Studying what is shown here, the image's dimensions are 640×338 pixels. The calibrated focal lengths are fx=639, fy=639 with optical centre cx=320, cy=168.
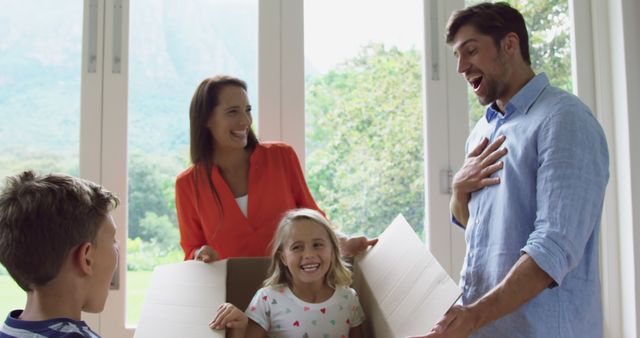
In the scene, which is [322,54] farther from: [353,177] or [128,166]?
[128,166]

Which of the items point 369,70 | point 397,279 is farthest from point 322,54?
point 397,279

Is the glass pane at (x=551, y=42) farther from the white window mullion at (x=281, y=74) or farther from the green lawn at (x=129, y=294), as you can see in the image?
the green lawn at (x=129, y=294)

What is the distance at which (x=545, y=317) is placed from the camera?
46.6 inches

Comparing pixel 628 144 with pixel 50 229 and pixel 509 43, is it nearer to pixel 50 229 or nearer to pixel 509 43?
pixel 509 43

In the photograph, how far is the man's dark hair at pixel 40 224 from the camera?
3.29 ft

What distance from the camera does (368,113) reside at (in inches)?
96.4

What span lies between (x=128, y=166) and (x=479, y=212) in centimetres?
140

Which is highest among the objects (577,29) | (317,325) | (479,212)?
(577,29)

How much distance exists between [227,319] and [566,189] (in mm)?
806

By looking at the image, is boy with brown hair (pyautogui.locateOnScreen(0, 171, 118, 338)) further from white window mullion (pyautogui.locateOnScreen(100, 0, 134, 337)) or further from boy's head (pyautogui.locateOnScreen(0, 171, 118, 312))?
white window mullion (pyautogui.locateOnScreen(100, 0, 134, 337))

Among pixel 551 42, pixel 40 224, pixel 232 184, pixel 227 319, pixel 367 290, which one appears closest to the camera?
pixel 40 224

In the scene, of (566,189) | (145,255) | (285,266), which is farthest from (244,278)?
(566,189)

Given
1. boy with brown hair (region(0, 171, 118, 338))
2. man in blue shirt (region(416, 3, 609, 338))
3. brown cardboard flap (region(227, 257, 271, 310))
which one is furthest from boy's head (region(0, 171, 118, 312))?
brown cardboard flap (region(227, 257, 271, 310))

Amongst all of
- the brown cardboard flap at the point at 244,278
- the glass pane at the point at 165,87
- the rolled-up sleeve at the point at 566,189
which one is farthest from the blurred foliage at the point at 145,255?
the rolled-up sleeve at the point at 566,189
